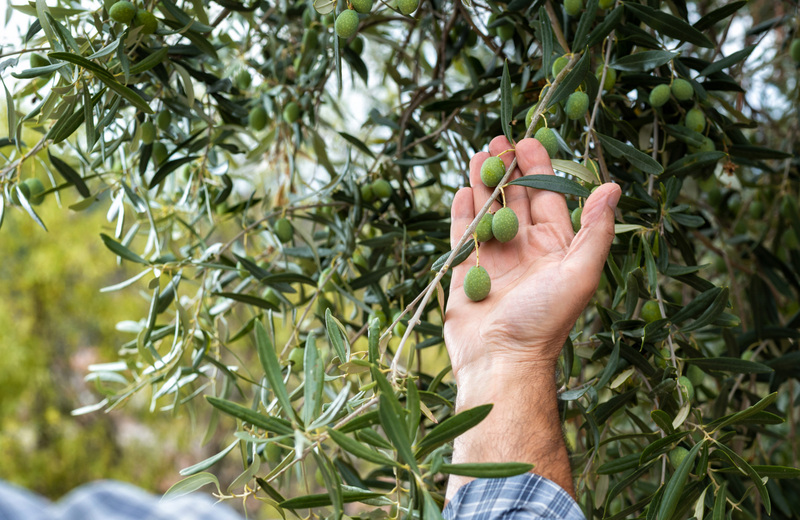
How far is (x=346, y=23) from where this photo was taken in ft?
3.05

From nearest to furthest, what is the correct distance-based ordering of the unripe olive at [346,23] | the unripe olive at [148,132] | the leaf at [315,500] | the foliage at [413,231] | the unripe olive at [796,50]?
the leaf at [315,500], the foliage at [413,231], the unripe olive at [346,23], the unripe olive at [148,132], the unripe olive at [796,50]

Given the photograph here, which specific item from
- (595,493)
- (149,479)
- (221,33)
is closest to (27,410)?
(149,479)

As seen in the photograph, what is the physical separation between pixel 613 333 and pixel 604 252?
0.16 meters

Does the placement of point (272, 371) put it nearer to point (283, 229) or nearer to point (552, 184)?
point (552, 184)

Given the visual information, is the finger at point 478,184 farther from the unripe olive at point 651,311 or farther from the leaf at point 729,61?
the leaf at point 729,61

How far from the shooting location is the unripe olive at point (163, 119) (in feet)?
4.20

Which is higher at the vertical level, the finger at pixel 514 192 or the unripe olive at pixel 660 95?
the unripe olive at pixel 660 95

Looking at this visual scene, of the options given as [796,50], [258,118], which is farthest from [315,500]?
[796,50]

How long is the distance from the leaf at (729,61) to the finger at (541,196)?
411mm

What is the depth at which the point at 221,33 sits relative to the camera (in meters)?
1.56

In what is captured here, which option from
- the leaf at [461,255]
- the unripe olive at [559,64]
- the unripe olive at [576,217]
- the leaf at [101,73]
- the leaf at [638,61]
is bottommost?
the unripe olive at [576,217]

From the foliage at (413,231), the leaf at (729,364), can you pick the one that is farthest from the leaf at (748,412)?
the leaf at (729,364)

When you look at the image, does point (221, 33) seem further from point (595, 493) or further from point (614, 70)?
point (595, 493)

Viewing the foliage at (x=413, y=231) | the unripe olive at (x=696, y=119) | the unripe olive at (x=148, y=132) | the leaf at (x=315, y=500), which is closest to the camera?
the leaf at (x=315, y=500)
